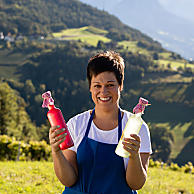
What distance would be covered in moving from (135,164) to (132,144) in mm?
205

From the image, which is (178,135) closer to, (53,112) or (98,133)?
(98,133)

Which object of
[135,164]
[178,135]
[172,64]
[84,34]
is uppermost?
[84,34]

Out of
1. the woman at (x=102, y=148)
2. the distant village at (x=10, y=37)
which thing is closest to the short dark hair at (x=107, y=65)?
the woman at (x=102, y=148)

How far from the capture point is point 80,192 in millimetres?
2422

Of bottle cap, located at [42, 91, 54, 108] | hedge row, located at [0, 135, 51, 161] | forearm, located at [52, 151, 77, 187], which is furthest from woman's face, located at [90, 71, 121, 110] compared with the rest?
hedge row, located at [0, 135, 51, 161]

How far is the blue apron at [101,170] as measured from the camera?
7.68ft

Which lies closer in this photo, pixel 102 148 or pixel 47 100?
pixel 47 100

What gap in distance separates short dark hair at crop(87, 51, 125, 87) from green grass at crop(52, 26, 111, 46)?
124785 millimetres

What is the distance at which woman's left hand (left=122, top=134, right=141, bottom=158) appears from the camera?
2084 millimetres

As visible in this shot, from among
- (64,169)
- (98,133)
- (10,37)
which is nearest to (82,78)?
(10,37)

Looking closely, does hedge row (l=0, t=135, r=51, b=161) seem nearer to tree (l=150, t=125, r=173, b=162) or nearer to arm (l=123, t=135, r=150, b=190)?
arm (l=123, t=135, r=150, b=190)

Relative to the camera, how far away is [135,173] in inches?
88.7

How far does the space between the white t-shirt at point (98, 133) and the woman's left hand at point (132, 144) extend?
242 millimetres

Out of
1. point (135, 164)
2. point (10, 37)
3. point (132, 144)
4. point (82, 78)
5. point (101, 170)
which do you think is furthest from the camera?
point (10, 37)
